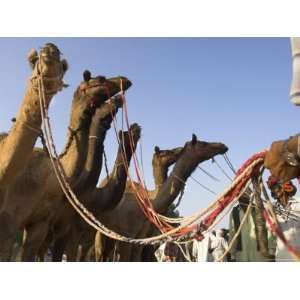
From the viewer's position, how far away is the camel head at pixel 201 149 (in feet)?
35.2

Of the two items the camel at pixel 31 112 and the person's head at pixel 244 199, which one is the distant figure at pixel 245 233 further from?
the camel at pixel 31 112

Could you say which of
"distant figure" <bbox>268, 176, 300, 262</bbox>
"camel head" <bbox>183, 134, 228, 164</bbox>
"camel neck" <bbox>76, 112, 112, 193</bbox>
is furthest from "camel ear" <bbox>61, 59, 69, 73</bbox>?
"camel head" <bbox>183, 134, 228, 164</bbox>

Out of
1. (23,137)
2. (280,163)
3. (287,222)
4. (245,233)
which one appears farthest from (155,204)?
(280,163)

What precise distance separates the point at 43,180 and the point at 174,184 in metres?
4.78

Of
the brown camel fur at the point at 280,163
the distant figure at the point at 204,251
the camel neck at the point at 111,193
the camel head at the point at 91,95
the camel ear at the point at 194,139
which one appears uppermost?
the camel ear at the point at 194,139

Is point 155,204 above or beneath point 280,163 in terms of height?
above

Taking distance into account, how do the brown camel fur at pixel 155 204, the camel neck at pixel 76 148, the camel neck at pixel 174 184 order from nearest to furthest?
the camel neck at pixel 76 148
the brown camel fur at pixel 155 204
the camel neck at pixel 174 184

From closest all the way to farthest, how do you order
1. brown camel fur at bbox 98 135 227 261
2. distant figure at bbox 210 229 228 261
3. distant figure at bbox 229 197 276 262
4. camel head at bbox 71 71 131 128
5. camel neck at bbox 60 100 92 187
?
distant figure at bbox 229 197 276 262, camel neck at bbox 60 100 92 187, camel head at bbox 71 71 131 128, brown camel fur at bbox 98 135 227 261, distant figure at bbox 210 229 228 261

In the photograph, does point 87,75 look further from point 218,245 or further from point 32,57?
point 218,245

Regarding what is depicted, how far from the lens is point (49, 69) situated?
4793mm

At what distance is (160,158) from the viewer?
39.5 feet

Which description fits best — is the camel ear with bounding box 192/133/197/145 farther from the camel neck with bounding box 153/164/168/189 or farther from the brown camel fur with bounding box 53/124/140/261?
the brown camel fur with bounding box 53/124/140/261

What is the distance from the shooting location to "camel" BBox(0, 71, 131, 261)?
5.53 m

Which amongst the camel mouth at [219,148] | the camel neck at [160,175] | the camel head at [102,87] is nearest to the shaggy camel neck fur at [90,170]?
the camel head at [102,87]
